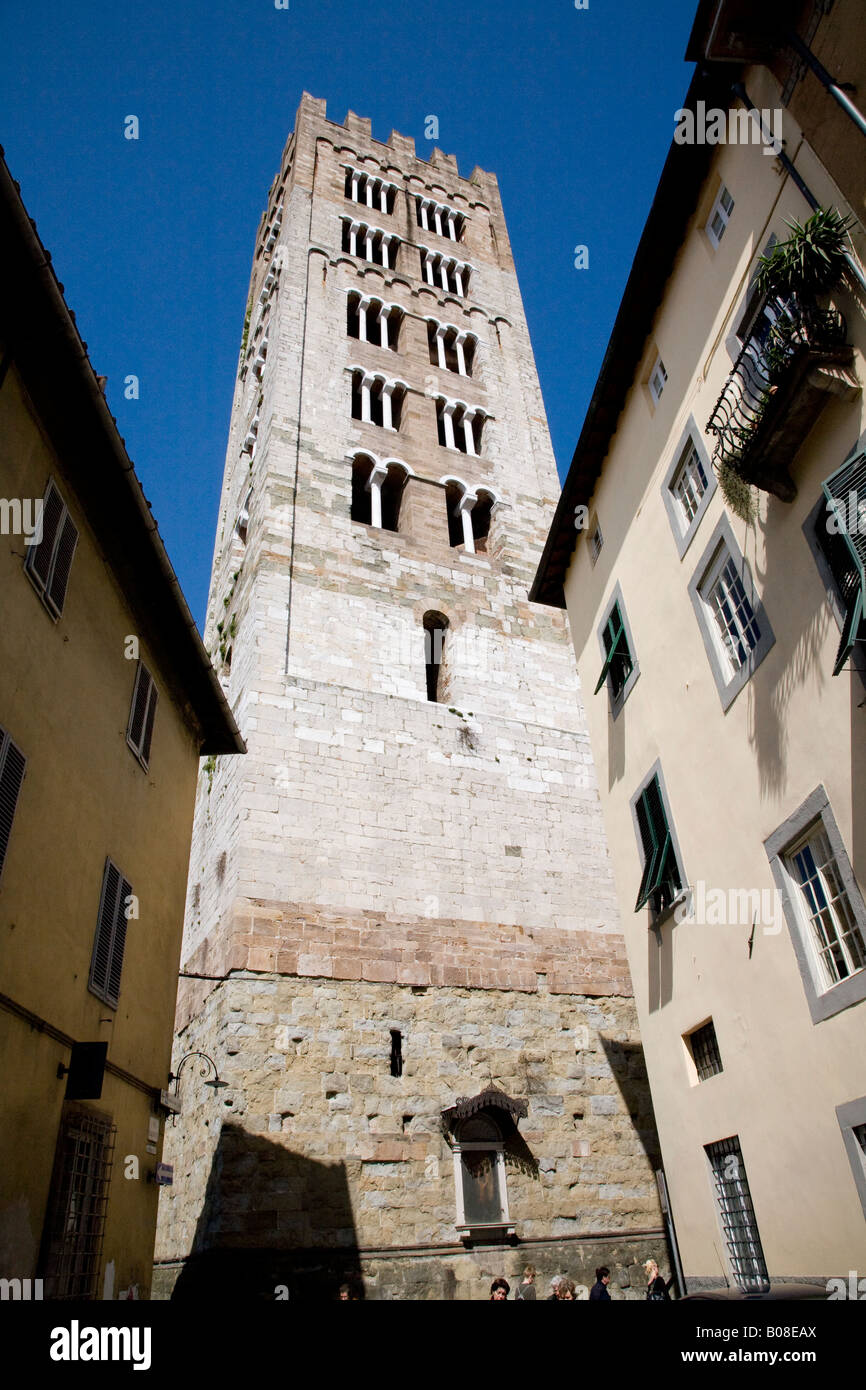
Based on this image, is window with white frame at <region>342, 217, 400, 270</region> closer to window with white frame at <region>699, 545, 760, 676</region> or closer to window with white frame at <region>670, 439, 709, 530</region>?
window with white frame at <region>670, 439, 709, 530</region>

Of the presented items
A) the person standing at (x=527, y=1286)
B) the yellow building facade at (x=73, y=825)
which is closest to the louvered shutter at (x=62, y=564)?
the yellow building facade at (x=73, y=825)

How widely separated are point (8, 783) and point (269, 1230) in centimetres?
861

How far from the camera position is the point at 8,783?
7.48 meters

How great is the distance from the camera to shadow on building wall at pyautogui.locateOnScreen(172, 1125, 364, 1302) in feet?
39.5

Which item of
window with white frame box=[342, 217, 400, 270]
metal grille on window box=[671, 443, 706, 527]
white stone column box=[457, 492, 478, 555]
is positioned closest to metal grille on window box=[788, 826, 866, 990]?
metal grille on window box=[671, 443, 706, 527]

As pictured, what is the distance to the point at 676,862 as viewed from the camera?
35.4 ft

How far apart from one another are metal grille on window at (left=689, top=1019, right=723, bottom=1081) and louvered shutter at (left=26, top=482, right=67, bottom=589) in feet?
28.5

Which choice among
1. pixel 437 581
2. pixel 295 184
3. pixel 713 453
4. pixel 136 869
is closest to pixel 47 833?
pixel 136 869

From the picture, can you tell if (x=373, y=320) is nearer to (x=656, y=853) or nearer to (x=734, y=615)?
(x=734, y=615)

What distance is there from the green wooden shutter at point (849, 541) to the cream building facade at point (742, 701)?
0.03m

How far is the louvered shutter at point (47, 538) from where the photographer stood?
827 cm

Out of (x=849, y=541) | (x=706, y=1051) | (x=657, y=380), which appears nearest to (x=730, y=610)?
(x=849, y=541)

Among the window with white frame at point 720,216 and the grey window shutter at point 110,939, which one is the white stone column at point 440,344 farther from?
the grey window shutter at point 110,939
